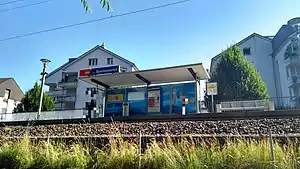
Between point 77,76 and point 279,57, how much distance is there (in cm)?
2979

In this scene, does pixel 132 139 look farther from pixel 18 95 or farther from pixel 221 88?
pixel 18 95

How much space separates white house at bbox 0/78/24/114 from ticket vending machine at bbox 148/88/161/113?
3618cm

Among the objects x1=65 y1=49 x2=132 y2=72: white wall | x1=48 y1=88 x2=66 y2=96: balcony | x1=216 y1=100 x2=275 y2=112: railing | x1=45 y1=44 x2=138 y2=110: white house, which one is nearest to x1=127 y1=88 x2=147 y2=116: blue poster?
x1=216 y1=100 x2=275 y2=112: railing

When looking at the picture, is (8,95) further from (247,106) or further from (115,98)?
(247,106)

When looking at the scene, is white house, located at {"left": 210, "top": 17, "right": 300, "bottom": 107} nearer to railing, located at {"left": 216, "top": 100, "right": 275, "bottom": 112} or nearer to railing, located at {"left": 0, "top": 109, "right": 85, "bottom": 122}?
railing, located at {"left": 216, "top": 100, "right": 275, "bottom": 112}

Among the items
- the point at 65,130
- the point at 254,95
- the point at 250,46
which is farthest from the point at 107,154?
the point at 250,46

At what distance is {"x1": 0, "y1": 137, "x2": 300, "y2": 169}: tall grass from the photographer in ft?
16.7

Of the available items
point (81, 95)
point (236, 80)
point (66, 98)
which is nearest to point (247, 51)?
point (236, 80)

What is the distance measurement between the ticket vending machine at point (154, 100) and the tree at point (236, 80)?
972 centimetres

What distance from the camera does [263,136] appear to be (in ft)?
18.7

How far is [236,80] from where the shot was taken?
26.4 m

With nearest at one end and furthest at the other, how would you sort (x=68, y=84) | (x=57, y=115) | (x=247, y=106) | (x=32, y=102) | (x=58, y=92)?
(x=247, y=106)
(x=57, y=115)
(x=32, y=102)
(x=68, y=84)
(x=58, y=92)

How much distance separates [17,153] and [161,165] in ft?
13.3

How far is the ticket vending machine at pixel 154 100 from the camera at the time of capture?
53.0 feet
